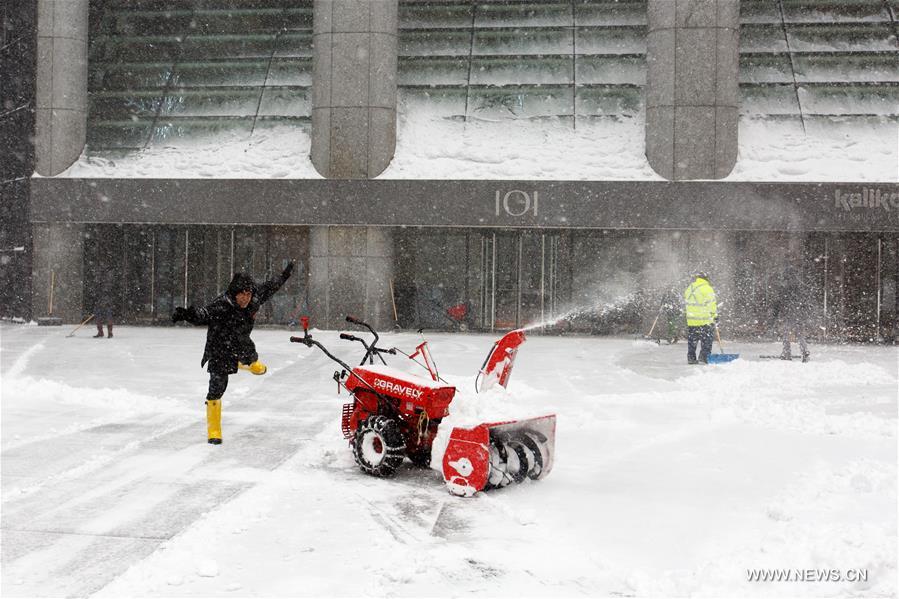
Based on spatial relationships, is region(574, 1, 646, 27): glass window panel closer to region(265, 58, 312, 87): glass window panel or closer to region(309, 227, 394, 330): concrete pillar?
region(265, 58, 312, 87): glass window panel

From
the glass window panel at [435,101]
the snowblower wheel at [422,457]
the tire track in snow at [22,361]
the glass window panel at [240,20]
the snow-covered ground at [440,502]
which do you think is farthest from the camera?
the glass window panel at [240,20]

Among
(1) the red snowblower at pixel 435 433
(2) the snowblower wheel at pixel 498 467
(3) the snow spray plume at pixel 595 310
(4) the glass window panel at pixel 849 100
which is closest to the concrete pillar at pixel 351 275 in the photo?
(3) the snow spray plume at pixel 595 310

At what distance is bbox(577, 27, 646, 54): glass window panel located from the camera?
81.1ft

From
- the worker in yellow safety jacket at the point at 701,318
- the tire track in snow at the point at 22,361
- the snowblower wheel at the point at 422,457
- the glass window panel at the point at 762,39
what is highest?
the glass window panel at the point at 762,39

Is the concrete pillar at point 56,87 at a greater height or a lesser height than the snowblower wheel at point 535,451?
greater

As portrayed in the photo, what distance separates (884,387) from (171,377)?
1077 cm

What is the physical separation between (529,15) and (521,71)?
178 cm

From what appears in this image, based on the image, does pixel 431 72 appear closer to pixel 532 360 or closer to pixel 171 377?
pixel 532 360

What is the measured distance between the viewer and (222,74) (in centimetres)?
2583

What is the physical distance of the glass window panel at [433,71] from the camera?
24906mm

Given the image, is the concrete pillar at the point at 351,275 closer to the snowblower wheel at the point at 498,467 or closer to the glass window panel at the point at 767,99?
the glass window panel at the point at 767,99

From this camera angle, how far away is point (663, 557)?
17.9 ft

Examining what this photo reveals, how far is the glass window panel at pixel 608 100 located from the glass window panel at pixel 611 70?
226mm

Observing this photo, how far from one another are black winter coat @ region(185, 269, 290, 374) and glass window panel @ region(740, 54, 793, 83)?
1851cm
